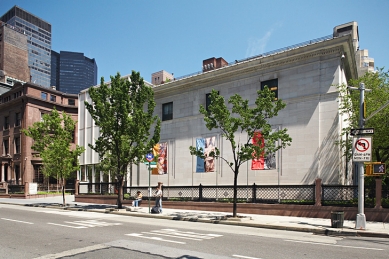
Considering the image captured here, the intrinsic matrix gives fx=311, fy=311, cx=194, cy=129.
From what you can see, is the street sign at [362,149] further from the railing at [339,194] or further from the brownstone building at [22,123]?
the brownstone building at [22,123]

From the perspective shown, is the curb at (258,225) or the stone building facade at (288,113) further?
the stone building facade at (288,113)

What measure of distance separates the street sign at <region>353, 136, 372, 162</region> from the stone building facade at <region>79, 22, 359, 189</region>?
725 cm

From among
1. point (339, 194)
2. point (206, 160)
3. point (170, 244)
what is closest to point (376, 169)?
point (339, 194)

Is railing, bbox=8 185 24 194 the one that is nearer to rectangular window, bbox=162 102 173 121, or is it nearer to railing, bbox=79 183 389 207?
railing, bbox=79 183 389 207

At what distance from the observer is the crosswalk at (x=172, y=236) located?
1085 cm

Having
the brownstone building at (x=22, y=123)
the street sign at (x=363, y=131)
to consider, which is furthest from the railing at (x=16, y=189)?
the street sign at (x=363, y=131)

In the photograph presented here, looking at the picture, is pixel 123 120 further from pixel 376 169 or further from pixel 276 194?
pixel 376 169

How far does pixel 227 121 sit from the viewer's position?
1683 cm

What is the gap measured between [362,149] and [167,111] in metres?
20.6

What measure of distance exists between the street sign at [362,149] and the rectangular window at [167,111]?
19467 millimetres

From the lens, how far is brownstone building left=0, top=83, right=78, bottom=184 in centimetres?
4741

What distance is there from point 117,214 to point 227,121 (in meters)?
10.2

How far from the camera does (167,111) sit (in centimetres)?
3152

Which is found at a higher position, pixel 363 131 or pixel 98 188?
pixel 363 131
